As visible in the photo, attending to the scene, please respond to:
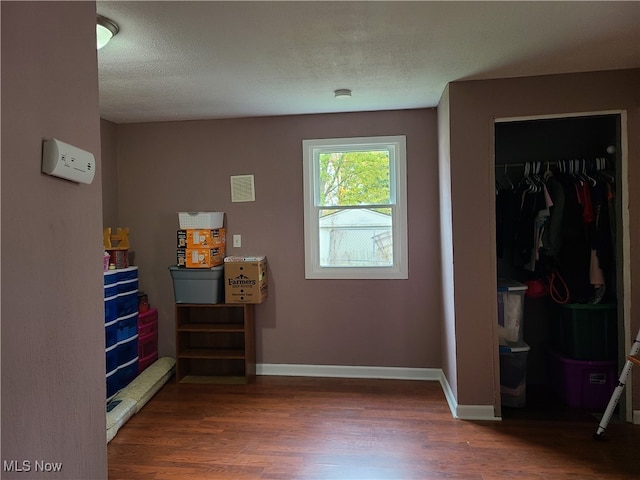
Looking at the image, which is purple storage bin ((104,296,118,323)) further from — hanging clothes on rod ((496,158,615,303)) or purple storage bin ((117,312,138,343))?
hanging clothes on rod ((496,158,615,303))

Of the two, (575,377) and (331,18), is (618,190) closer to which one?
(575,377)

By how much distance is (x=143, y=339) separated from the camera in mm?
3498

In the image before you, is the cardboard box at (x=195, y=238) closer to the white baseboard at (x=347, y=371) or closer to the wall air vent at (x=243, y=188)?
the wall air vent at (x=243, y=188)

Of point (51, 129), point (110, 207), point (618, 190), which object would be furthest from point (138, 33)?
point (618, 190)

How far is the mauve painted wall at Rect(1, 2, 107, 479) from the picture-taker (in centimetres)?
85

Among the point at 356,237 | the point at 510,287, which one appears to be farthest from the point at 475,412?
the point at 356,237

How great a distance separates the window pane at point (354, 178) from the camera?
138 inches

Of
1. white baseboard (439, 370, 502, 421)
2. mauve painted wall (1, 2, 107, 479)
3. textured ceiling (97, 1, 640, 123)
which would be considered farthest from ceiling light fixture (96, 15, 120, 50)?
white baseboard (439, 370, 502, 421)

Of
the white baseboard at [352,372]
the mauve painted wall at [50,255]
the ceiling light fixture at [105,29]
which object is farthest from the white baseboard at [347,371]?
the ceiling light fixture at [105,29]

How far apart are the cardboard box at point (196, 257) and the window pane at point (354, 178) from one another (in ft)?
3.52

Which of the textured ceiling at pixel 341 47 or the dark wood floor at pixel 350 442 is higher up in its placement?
the textured ceiling at pixel 341 47

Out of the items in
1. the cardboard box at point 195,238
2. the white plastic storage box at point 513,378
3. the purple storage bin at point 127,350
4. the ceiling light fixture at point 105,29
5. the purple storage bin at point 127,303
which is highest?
the ceiling light fixture at point 105,29

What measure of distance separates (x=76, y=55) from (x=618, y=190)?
3.11 m

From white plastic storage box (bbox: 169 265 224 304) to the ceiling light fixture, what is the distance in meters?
1.89
